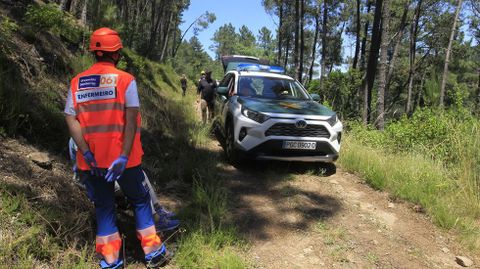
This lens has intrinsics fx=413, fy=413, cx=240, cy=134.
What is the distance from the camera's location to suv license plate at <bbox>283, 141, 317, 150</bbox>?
21.5 ft

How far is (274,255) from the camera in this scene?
170 inches

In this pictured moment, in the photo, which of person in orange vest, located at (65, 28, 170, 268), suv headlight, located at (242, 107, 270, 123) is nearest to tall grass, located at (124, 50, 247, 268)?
Result: person in orange vest, located at (65, 28, 170, 268)

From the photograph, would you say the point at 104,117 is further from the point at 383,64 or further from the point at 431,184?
the point at 383,64

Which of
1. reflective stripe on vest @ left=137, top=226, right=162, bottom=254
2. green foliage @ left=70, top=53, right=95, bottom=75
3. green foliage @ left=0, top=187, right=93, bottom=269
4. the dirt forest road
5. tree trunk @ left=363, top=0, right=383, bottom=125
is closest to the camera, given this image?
green foliage @ left=0, top=187, right=93, bottom=269

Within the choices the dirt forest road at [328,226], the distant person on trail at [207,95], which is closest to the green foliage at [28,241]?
the dirt forest road at [328,226]

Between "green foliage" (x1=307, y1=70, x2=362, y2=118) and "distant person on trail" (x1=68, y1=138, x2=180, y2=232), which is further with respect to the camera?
"green foliage" (x1=307, y1=70, x2=362, y2=118)

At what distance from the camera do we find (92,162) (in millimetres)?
3268

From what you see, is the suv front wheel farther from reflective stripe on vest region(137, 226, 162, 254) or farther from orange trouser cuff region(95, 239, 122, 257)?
orange trouser cuff region(95, 239, 122, 257)

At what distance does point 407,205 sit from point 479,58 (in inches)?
1759

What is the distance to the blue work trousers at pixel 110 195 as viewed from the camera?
3.45 metres

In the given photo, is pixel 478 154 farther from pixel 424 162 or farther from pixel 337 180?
pixel 337 180

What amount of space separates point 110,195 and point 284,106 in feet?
14.0

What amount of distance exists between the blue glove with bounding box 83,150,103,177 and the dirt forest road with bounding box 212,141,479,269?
1.78m

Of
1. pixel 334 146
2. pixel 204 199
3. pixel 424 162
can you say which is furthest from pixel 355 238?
pixel 424 162
